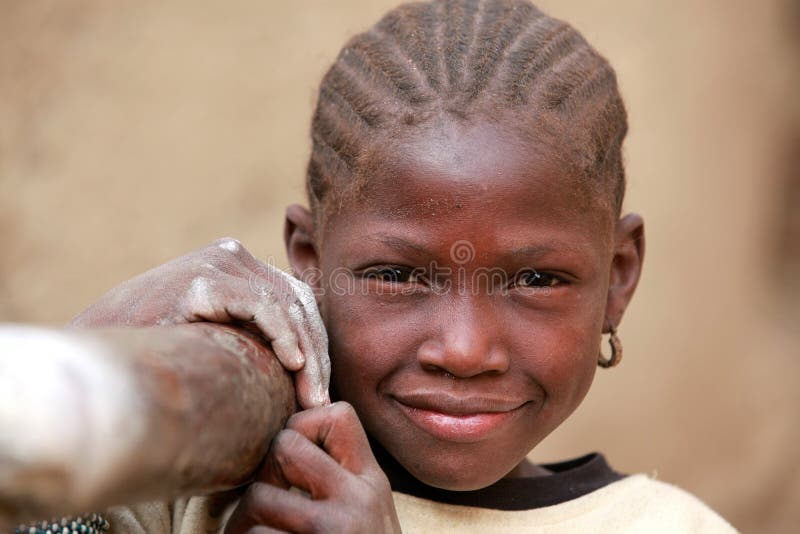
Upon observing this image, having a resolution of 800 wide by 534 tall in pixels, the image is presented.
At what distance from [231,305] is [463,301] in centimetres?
44

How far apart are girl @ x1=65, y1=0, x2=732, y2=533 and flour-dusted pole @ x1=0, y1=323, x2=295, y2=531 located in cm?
30

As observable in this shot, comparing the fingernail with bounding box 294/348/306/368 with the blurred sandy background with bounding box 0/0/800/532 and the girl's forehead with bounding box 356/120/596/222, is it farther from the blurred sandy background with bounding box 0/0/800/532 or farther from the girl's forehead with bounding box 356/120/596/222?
the blurred sandy background with bounding box 0/0/800/532

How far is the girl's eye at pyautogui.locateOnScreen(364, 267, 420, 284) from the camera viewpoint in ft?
6.23

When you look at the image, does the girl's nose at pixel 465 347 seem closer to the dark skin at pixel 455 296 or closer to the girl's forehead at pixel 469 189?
the dark skin at pixel 455 296

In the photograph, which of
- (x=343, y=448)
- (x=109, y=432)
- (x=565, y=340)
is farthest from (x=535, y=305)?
(x=109, y=432)

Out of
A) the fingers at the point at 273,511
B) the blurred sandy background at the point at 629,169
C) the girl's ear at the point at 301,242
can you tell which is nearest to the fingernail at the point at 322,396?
the fingers at the point at 273,511

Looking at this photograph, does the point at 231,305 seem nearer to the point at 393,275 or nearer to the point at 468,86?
the point at 393,275

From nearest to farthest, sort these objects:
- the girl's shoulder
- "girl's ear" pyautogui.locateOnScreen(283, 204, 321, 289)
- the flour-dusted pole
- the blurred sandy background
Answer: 1. the flour-dusted pole
2. the girl's shoulder
3. "girl's ear" pyautogui.locateOnScreen(283, 204, 321, 289)
4. the blurred sandy background

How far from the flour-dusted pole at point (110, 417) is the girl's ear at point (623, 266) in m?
1.10

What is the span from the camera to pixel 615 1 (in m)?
4.28

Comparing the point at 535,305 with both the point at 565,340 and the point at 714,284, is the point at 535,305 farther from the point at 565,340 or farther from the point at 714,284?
the point at 714,284

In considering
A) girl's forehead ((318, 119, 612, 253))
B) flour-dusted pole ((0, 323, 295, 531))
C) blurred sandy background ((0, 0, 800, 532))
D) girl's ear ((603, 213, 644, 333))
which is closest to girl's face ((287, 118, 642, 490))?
girl's forehead ((318, 119, 612, 253))

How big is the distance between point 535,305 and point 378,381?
1.04ft

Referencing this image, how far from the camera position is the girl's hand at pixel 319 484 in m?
1.48
